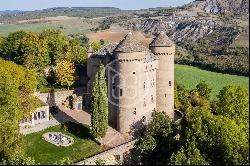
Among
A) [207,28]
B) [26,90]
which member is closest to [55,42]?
[26,90]

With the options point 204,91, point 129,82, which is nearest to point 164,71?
point 129,82

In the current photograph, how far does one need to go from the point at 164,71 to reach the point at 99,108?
1092 cm

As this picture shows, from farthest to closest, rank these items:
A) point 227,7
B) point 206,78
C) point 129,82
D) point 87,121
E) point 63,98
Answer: point 227,7
point 206,78
point 63,98
point 87,121
point 129,82

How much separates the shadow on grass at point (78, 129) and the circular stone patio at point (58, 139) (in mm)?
1354

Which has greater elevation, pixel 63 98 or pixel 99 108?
pixel 99 108

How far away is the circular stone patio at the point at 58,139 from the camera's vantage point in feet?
168

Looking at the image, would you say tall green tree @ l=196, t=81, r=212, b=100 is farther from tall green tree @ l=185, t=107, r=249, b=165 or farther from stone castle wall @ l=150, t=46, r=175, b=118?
tall green tree @ l=185, t=107, r=249, b=165

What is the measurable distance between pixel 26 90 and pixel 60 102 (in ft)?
32.5

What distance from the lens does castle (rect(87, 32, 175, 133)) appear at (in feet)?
172

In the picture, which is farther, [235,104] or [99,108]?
[235,104]

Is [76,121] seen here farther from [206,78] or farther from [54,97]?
[206,78]

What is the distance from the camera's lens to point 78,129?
55.0 metres

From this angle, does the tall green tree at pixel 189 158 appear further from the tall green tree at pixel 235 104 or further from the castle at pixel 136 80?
the castle at pixel 136 80

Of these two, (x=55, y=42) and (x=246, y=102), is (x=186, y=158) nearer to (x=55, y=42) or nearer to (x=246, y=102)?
(x=246, y=102)
